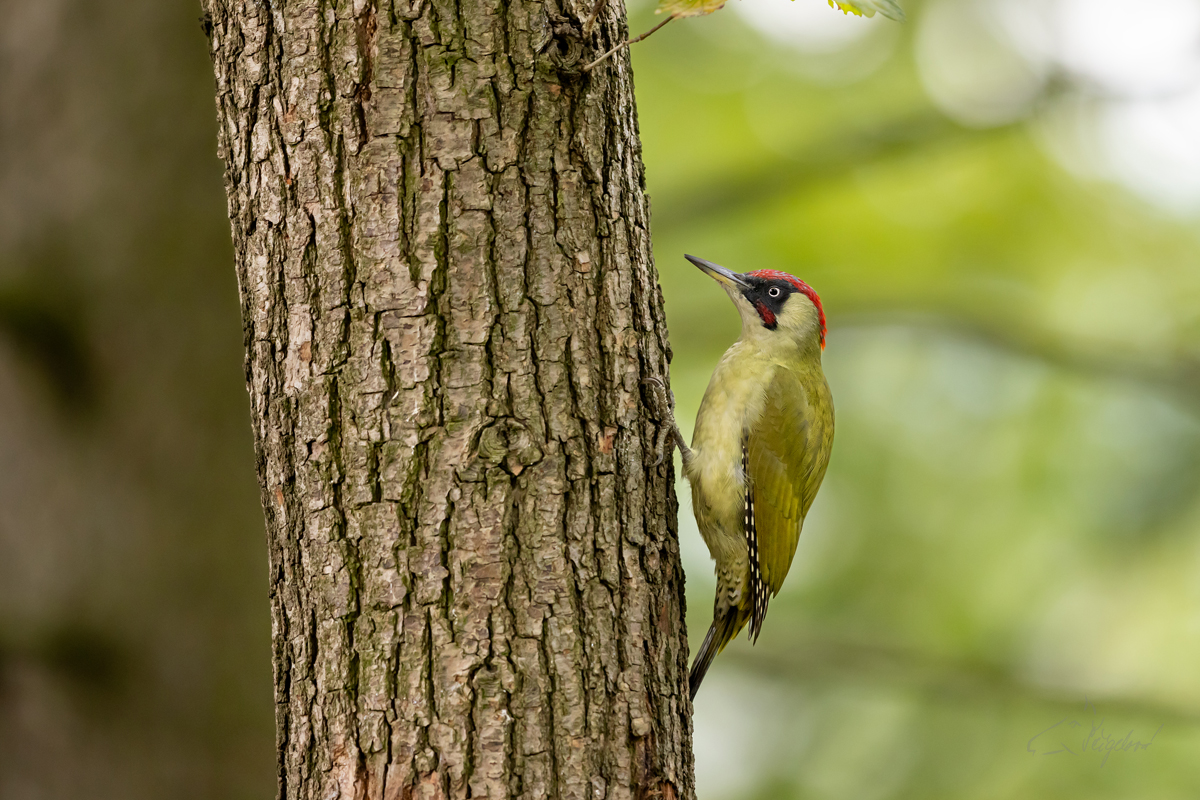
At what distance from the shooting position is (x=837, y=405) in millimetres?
8312

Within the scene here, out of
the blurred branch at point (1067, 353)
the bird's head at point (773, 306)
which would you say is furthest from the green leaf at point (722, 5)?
the blurred branch at point (1067, 353)

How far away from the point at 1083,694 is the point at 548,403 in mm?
5074

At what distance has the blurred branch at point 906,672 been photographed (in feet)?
19.6

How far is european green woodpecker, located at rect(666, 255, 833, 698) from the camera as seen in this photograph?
4.12 metres

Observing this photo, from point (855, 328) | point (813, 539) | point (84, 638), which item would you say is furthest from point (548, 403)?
point (813, 539)

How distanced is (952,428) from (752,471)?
185 inches

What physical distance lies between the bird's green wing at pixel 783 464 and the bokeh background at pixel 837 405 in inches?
76.9

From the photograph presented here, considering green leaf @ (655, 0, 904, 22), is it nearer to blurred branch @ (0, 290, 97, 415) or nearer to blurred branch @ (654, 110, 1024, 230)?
blurred branch @ (0, 290, 97, 415)

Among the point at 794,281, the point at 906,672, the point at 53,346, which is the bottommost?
the point at 906,672

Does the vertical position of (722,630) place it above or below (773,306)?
below

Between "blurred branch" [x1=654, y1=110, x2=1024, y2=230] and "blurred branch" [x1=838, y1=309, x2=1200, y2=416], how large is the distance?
92cm

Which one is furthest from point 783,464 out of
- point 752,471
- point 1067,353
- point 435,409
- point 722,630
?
point 1067,353

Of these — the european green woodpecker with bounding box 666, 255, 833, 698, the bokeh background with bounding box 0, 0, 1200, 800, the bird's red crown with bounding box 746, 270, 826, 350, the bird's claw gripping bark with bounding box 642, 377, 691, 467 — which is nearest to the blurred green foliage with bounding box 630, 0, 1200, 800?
the bokeh background with bounding box 0, 0, 1200, 800

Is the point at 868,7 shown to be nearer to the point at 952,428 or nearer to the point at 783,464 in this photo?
the point at 783,464
